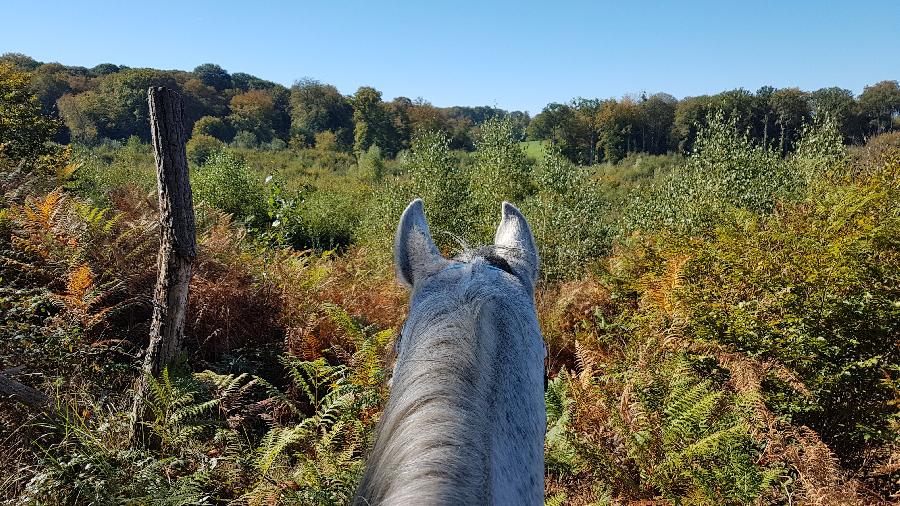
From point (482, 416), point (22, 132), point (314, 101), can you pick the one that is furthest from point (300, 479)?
point (314, 101)

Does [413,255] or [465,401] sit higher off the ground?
[413,255]

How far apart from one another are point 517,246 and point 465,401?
2.98ft

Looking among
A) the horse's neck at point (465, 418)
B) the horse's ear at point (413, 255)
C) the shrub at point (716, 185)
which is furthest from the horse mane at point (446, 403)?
the shrub at point (716, 185)

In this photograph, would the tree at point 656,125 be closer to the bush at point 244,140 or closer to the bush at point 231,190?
the bush at point 244,140

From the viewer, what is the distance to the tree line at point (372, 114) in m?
35.2

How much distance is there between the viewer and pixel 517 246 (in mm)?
1688

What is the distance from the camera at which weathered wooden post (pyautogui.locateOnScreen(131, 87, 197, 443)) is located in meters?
3.10

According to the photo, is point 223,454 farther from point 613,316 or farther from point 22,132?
point 22,132

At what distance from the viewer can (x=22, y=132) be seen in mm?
8547

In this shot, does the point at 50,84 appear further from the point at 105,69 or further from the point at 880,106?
the point at 880,106

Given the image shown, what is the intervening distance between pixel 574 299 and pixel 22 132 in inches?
425

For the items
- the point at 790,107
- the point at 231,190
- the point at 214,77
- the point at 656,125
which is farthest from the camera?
the point at 214,77

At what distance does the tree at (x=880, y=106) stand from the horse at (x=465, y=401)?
59.4 metres

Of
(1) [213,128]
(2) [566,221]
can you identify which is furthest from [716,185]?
(1) [213,128]
